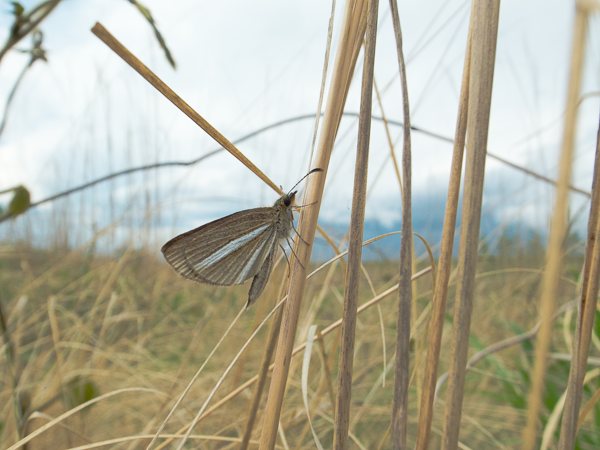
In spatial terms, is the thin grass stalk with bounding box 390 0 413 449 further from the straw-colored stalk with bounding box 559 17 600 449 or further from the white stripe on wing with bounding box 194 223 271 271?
the white stripe on wing with bounding box 194 223 271 271

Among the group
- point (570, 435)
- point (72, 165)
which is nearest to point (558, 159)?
point (570, 435)

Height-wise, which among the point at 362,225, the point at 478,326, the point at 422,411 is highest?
the point at 362,225

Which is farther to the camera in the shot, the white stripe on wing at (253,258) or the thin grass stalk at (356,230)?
the white stripe on wing at (253,258)

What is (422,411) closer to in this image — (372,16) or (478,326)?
(372,16)

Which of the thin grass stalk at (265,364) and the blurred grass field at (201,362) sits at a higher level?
the thin grass stalk at (265,364)

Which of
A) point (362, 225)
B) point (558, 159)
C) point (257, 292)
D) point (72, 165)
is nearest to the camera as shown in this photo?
point (558, 159)

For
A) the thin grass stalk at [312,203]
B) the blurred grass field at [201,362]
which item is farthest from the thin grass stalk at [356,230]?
the blurred grass field at [201,362]

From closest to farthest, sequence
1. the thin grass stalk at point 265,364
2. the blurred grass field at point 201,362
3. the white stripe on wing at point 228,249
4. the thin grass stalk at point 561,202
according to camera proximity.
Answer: the thin grass stalk at point 561,202 → the thin grass stalk at point 265,364 → the white stripe on wing at point 228,249 → the blurred grass field at point 201,362

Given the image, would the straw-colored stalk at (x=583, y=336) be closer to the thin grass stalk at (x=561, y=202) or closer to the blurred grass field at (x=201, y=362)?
the thin grass stalk at (x=561, y=202)
